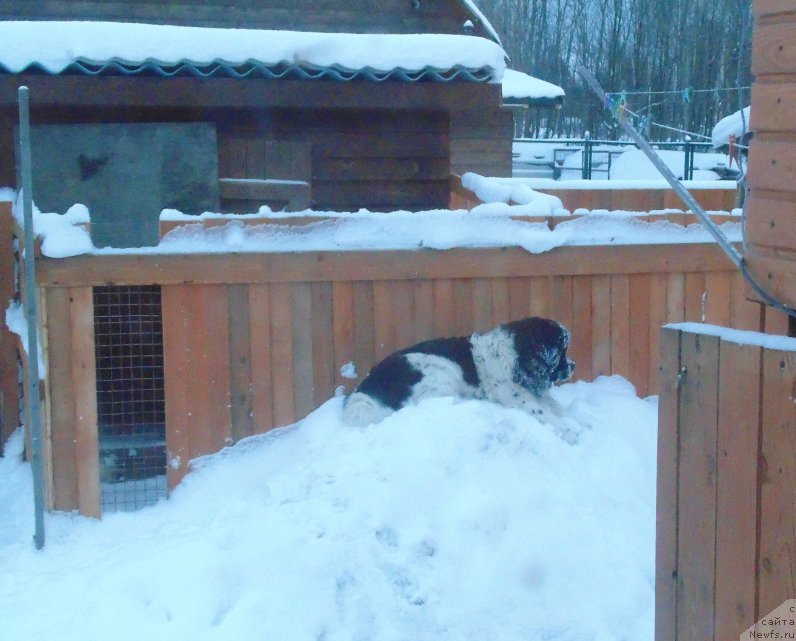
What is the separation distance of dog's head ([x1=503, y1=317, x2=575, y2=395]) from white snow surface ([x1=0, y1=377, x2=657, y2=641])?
52 cm

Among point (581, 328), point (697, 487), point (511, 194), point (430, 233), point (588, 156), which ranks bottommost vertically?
point (581, 328)

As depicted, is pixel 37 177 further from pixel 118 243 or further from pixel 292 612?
pixel 292 612

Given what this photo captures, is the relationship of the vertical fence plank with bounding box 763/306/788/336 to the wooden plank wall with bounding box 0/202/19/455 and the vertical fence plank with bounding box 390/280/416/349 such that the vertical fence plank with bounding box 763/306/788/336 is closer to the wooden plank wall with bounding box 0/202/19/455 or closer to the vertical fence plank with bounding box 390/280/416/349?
the vertical fence plank with bounding box 390/280/416/349

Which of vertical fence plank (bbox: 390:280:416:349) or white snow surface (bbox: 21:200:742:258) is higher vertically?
white snow surface (bbox: 21:200:742:258)

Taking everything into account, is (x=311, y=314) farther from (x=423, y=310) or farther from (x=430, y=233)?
(x=430, y=233)

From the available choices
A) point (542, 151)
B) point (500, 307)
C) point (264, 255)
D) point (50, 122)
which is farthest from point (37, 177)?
point (542, 151)

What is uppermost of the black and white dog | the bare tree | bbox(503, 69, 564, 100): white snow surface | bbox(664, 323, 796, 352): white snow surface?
the bare tree

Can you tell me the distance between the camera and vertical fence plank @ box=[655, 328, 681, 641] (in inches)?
104

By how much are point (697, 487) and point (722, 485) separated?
109 mm

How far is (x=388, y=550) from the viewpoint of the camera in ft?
13.6

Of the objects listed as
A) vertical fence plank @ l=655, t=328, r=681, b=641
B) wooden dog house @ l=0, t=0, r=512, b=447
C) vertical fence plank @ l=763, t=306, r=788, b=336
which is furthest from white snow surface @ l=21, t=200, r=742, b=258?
vertical fence plank @ l=655, t=328, r=681, b=641

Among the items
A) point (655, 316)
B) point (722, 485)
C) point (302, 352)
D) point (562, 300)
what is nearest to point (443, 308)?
point (562, 300)

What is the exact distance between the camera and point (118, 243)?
7.30 m

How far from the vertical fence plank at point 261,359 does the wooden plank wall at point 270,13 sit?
15.9 feet
